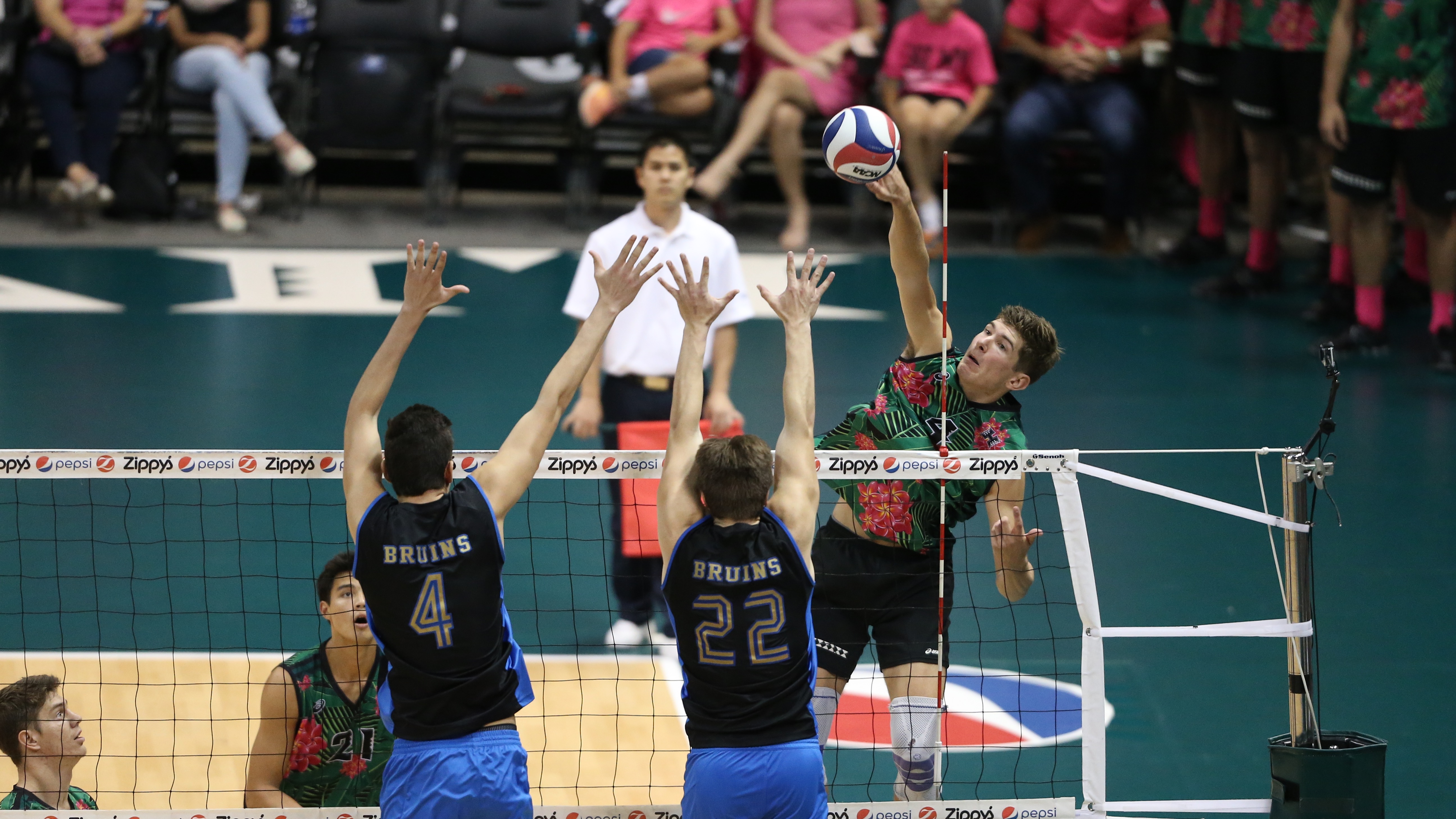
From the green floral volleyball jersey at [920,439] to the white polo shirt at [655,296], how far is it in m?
1.67

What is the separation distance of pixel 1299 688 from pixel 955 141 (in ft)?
27.4

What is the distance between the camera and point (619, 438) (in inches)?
247

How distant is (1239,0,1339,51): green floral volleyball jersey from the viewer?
10.8m

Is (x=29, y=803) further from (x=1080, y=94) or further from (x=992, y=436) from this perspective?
(x=1080, y=94)

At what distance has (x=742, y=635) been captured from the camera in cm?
405

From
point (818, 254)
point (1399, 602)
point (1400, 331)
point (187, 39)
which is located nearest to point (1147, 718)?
point (1399, 602)

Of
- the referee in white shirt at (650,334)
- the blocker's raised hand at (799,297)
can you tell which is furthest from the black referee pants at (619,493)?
the blocker's raised hand at (799,297)

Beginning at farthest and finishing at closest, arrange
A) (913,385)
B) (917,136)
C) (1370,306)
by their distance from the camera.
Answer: (917,136) → (1370,306) → (913,385)

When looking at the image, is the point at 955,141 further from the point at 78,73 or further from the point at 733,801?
the point at 733,801

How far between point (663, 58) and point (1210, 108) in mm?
4154

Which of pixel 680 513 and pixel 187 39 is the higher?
pixel 187 39

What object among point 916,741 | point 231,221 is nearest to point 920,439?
point 916,741

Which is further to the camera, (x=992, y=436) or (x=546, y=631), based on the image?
(x=546, y=631)

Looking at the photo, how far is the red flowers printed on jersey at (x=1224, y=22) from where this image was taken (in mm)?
11836
